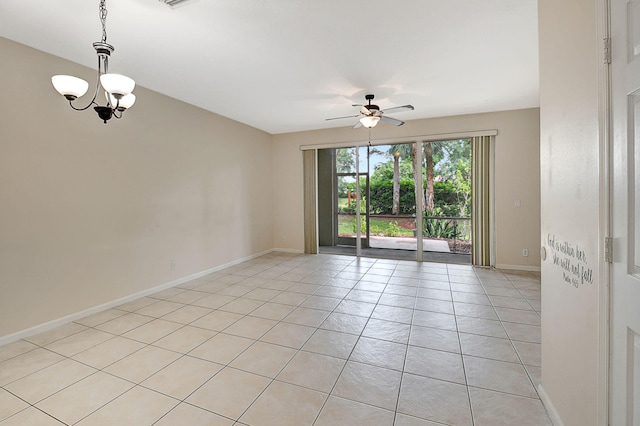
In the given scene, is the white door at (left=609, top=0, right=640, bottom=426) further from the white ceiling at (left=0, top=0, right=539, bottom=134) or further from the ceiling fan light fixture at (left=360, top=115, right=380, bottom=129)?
the ceiling fan light fixture at (left=360, top=115, right=380, bottom=129)

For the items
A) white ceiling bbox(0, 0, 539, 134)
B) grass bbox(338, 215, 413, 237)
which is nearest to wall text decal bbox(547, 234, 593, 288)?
white ceiling bbox(0, 0, 539, 134)

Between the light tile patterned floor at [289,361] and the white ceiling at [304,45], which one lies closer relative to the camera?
the light tile patterned floor at [289,361]

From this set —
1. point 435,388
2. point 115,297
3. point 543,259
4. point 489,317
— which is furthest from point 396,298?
point 115,297

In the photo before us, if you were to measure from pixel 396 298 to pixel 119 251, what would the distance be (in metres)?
3.68

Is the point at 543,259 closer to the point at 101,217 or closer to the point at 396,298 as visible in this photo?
the point at 396,298

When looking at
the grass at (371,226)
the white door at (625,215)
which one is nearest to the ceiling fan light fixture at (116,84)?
the white door at (625,215)

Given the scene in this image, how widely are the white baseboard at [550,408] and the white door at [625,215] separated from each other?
0.59 meters

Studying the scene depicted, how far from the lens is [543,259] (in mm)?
1852

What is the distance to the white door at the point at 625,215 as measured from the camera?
1.00 m

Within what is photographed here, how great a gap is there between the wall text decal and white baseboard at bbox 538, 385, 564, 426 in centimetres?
82

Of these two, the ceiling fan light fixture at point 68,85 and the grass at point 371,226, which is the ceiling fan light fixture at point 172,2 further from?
the grass at point 371,226

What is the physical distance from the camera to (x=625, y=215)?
105 centimetres

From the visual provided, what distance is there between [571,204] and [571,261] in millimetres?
302

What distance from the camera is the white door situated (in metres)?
1.00
